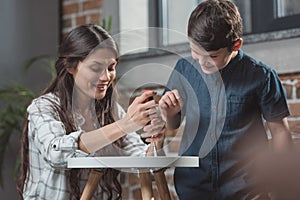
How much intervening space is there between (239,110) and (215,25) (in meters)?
0.29

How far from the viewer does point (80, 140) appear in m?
1.83

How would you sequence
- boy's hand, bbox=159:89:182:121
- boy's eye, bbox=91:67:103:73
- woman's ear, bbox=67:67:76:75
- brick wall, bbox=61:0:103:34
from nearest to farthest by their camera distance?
1. boy's hand, bbox=159:89:182:121
2. boy's eye, bbox=91:67:103:73
3. woman's ear, bbox=67:67:76:75
4. brick wall, bbox=61:0:103:34

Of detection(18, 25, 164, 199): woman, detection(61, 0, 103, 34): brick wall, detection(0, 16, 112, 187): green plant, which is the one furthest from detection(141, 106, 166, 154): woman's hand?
detection(61, 0, 103, 34): brick wall

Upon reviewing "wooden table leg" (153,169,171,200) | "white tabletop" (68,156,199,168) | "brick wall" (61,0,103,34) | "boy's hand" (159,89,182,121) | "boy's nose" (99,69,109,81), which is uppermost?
"brick wall" (61,0,103,34)

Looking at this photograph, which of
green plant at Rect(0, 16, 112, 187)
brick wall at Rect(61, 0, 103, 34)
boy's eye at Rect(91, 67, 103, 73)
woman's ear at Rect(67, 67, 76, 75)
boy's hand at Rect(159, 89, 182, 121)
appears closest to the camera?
boy's hand at Rect(159, 89, 182, 121)

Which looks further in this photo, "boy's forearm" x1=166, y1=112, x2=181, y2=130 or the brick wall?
the brick wall

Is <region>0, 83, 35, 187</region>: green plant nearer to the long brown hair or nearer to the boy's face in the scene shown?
the long brown hair

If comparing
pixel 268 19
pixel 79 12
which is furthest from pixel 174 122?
pixel 79 12

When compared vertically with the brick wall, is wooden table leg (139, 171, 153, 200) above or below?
below

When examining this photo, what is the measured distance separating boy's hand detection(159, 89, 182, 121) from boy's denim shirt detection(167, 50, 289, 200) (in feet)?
0.21

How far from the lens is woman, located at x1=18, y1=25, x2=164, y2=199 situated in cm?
179

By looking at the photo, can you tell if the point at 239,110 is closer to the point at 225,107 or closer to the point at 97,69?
the point at 225,107

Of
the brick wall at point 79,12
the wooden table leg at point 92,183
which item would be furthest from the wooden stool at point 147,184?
the brick wall at point 79,12

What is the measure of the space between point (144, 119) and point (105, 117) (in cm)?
21
